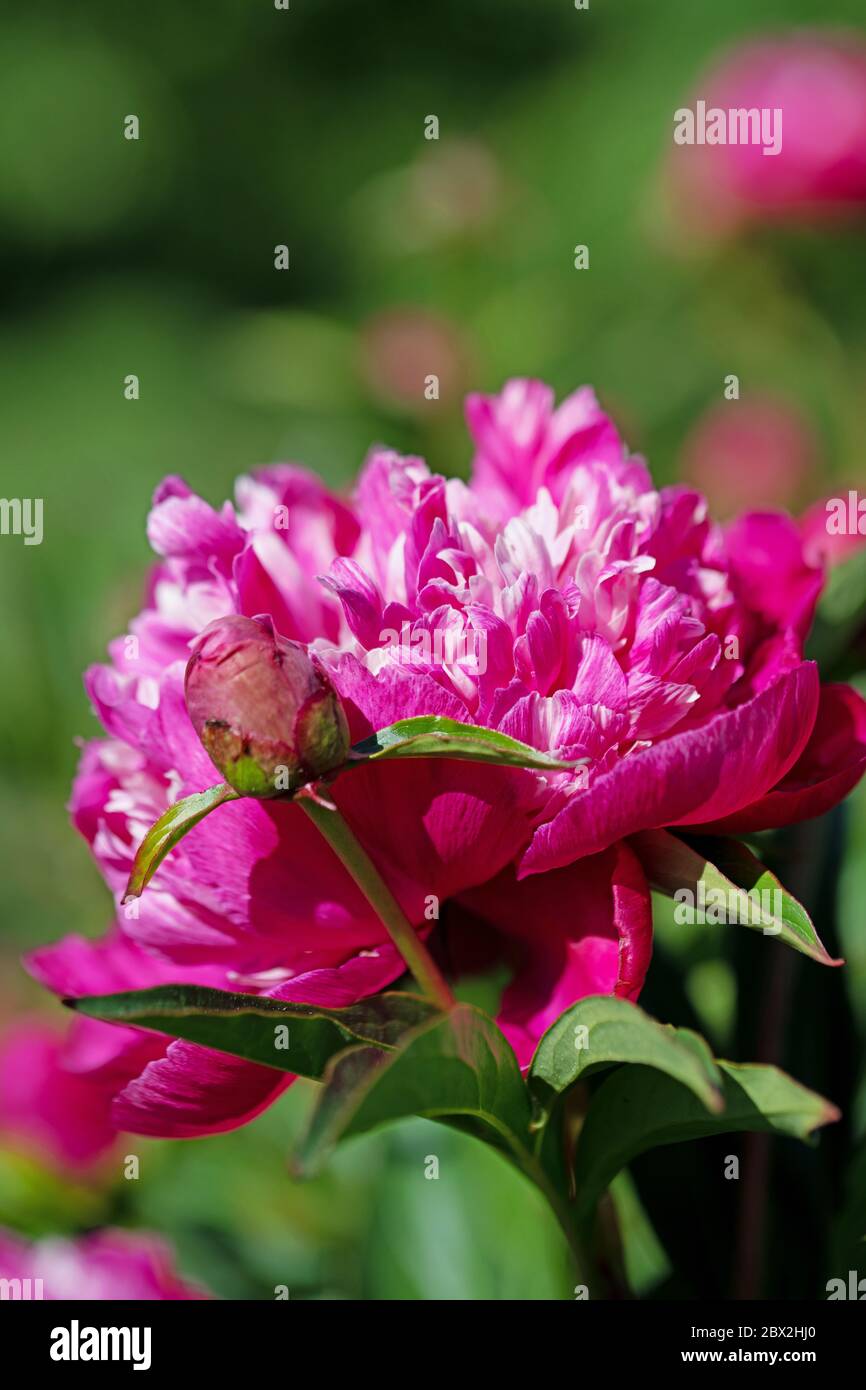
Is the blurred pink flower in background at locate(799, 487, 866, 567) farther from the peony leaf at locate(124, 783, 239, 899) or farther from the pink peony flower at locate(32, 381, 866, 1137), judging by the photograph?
the peony leaf at locate(124, 783, 239, 899)

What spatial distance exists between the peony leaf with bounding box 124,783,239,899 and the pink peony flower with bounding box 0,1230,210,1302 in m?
0.25

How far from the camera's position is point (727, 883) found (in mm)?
413

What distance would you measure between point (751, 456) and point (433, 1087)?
3.64 feet

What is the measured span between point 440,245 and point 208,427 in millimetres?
1728

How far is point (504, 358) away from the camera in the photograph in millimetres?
1318

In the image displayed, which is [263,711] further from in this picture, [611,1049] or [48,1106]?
[48,1106]

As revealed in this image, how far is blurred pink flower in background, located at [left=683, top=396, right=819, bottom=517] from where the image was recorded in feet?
4.53

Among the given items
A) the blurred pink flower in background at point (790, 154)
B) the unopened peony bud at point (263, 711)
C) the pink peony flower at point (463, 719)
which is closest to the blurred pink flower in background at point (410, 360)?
the blurred pink flower in background at point (790, 154)

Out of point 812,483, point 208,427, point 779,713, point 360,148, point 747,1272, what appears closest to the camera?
point 779,713

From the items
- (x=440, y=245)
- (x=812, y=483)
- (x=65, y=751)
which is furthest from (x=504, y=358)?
(x=65, y=751)

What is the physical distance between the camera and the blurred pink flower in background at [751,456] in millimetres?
1382

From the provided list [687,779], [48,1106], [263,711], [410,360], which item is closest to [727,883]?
[687,779]
